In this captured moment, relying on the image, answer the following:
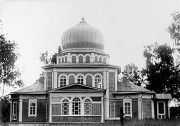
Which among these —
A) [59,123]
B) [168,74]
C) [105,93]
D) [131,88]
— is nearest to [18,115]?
[59,123]

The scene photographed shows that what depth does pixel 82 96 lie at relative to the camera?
43.3 meters

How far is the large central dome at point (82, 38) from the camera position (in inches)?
1996

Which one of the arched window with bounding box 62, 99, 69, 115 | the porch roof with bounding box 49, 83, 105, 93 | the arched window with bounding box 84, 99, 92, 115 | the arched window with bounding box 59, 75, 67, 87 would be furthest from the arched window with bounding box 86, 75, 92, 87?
the arched window with bounding box 62, 99, 69, 115

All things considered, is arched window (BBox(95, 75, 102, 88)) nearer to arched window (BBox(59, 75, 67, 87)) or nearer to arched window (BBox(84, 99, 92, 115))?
arched window (BBox(59, 75, 67, 87))

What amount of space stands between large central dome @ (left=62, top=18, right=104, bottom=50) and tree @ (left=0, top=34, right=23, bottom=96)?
1357 centimetres

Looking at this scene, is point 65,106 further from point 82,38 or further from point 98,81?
point 82,38

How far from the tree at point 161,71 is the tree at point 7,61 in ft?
75.2

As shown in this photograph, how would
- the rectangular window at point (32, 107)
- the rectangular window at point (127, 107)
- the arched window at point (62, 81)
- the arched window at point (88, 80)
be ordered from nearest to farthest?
the rectangular window at point (127, 107) < the rectangular window at point (32, 107) < the arched window at point (62, 81) < the arched window at point (88, 80)

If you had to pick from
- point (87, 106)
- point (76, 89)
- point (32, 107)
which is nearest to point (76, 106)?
point (87, 106)

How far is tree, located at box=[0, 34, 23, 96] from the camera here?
119 ft

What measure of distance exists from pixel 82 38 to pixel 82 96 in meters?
9.99

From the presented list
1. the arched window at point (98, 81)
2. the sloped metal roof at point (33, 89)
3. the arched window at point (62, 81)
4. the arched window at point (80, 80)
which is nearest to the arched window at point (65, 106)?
the arched window at point (62, 81)

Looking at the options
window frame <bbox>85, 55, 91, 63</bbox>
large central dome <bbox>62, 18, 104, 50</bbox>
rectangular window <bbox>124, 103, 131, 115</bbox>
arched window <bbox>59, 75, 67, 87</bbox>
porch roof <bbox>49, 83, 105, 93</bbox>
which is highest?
large central dome <bbox>62, 18, 104, 50</bbox>

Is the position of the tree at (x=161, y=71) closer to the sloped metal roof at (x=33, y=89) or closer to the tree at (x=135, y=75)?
the tree at (x=135, y=75)
